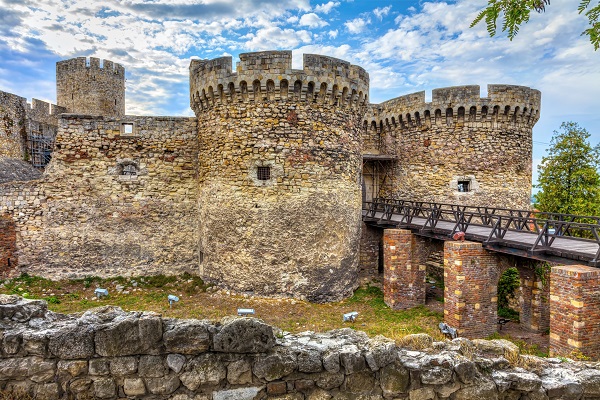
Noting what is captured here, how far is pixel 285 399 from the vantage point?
4.28m

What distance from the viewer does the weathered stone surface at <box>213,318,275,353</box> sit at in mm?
4215

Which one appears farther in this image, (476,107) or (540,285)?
(476,107)

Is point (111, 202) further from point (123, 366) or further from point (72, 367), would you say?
point (123, 366)

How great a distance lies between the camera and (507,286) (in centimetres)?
1407

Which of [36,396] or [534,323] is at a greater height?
[36,396]

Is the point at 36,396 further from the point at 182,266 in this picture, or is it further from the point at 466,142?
the point at 466,142

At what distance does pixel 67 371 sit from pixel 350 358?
10.0 feet

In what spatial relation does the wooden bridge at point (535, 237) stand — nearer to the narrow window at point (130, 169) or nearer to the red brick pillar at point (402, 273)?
the red brick pillar at point (402, 273)

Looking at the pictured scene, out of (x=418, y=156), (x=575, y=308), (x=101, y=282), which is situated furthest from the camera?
(x=418, y=156)

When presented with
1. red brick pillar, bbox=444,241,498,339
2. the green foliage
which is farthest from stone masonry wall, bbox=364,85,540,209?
red brick pillar, bbox=444,241,498,339

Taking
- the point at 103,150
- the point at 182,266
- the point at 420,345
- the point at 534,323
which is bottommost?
the point at 534,323

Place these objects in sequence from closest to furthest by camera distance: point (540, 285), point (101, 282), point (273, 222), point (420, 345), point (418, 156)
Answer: point (420, 345) < point (540, 285) < point (273, 222) < point (101, 282) < point (418, 156)

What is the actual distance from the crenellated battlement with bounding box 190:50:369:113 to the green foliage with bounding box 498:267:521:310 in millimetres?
8589

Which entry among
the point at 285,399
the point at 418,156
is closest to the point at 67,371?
the point at 285,399
